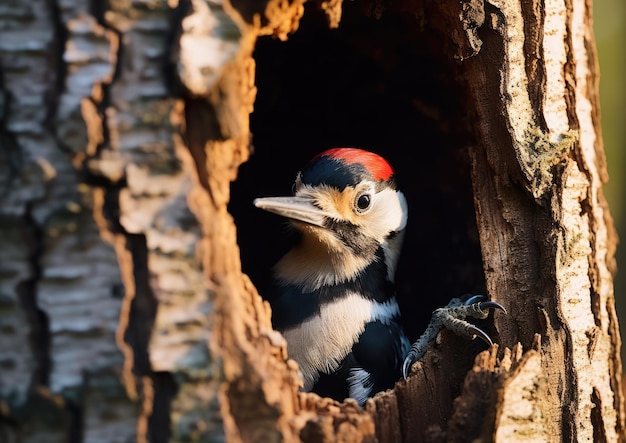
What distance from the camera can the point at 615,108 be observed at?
207 inches

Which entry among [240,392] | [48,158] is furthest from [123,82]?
[240,392]

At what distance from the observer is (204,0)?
Result: 177 cm

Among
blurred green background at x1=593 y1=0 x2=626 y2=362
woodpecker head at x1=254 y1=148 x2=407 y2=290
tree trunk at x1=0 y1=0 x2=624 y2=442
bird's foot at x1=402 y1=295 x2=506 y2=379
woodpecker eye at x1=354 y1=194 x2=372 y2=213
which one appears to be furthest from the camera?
blurred green background at x1=593 y1=0 x2=626 y2=362

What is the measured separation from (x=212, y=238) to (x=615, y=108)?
171 inches

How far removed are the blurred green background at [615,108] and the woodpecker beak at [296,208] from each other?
9.97ft

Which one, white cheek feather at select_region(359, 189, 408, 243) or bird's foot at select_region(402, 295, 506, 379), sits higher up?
white cheek feather at select_region(359, 189, 408, 243)

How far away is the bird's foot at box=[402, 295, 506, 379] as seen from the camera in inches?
99.6

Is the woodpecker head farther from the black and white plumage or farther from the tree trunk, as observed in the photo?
the tree trunk

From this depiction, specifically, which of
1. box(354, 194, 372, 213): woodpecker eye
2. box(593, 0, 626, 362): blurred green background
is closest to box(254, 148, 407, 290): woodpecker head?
box(354, 194, 372, 213): woodpecker eye

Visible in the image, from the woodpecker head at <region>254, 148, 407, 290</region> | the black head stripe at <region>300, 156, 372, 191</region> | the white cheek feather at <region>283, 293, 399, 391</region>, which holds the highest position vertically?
the black head stripe at <region>300, 156, 372, 191</region>

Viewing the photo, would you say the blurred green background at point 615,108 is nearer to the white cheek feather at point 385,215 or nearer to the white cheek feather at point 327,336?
the white cheek feather at point 385,215

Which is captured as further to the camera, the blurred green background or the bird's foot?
the blurred green background

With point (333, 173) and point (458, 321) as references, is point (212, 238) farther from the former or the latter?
Answer: point (333, 173)

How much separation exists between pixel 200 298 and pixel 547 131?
1.40 meters
